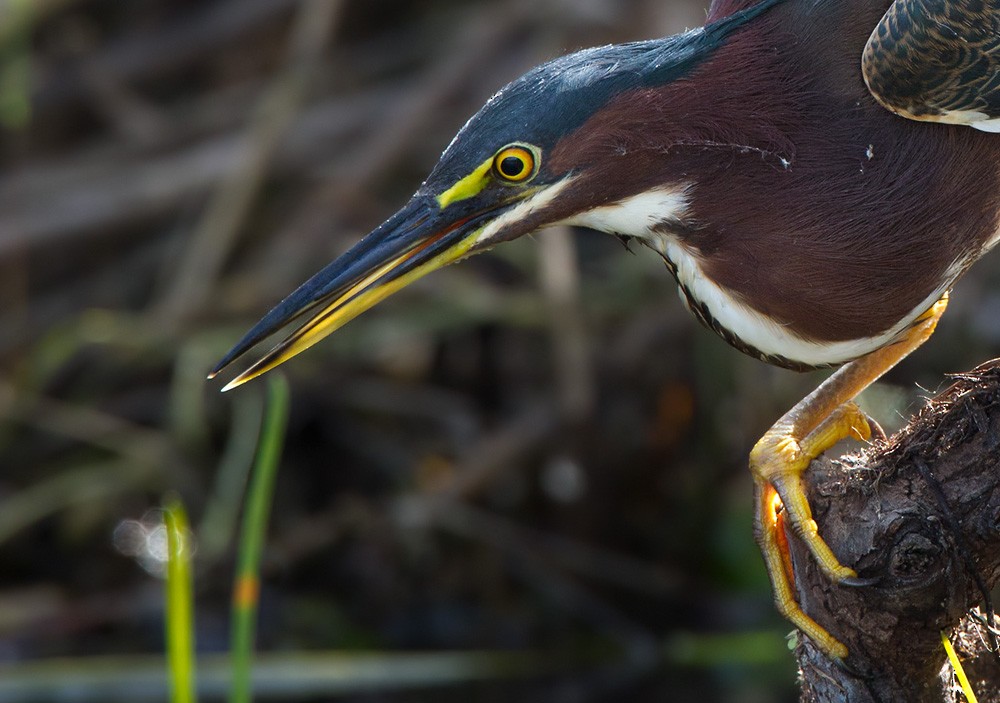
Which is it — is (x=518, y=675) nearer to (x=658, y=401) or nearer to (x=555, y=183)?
(x=658, y=401)

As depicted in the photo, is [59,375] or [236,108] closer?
[59,375]

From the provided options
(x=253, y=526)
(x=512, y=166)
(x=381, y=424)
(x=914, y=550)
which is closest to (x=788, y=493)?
(x=914, y=550)

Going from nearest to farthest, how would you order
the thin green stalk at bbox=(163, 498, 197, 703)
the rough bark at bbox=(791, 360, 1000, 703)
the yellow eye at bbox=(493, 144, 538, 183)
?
1. the rough bark at bbox=(791, 360, 1000, 703)
2. the thin green stalk at bbox=(163, 498, 197, 703)
3. the yellow eye at bbox=(493, 144, 538, 183)

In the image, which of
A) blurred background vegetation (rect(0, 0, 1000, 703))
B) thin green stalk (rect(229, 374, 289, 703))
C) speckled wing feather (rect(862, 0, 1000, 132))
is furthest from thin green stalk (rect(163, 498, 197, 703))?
blurred background vegetation (rect(0, 0, 1000, 703))

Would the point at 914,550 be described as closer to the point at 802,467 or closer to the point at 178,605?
the point at 802,467

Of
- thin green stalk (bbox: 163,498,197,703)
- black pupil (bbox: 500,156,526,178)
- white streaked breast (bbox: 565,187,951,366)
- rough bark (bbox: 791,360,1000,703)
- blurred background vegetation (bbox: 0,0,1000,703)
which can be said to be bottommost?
rough bark (bbox: 791,360,1000,703)

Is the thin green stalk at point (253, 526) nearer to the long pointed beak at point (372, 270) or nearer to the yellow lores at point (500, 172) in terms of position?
the long pointed beak at point (372, 270)

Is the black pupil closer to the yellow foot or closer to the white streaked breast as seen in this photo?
the white streaked breast

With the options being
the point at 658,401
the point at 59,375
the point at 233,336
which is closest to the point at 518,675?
the point at 658,401
